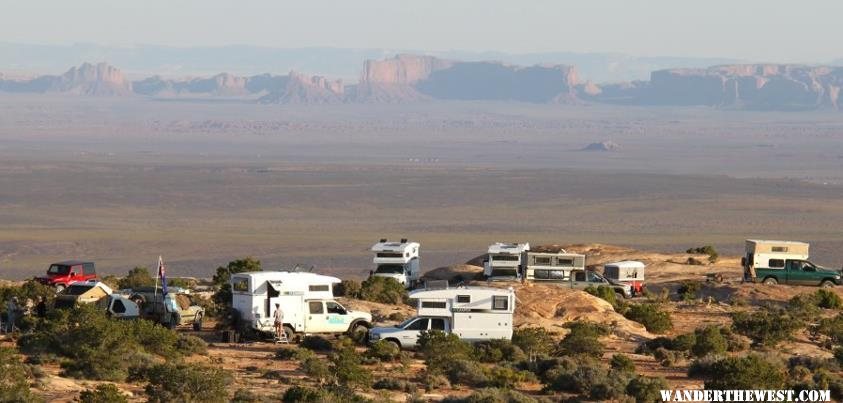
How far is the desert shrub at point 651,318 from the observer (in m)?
35.4

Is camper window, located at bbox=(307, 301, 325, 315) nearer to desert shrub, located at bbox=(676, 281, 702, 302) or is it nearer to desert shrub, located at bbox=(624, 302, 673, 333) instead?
desert shrub, located at bbox=(624, 302, 673, 333)

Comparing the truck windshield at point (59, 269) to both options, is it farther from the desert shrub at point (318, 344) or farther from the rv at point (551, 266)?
the desert shrub at point (318, 344)

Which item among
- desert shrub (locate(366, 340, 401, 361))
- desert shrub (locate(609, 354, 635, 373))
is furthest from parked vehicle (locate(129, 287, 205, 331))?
desert shrub (locate(609, 354, 635, 373))

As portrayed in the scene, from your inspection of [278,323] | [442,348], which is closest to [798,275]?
[278,323]

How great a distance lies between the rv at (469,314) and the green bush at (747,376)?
663 cm

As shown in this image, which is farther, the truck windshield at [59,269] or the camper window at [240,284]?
the truck windshield at [59,269]

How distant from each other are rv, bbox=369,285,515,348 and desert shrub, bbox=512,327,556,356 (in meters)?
0.47

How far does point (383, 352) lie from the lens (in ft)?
93.1

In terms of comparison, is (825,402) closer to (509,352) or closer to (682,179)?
Answer: (509,352)

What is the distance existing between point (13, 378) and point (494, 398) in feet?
23.1

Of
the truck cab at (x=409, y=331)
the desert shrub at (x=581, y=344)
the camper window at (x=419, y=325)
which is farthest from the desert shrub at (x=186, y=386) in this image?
the desert shrub at (x=581, y=344)

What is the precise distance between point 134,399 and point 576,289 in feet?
65.8

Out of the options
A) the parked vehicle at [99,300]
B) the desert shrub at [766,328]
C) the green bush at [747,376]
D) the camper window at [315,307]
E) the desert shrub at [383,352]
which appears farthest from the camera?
the parked vehicle at [99,300]

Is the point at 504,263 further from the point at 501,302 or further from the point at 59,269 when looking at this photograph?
the point at 501,302
